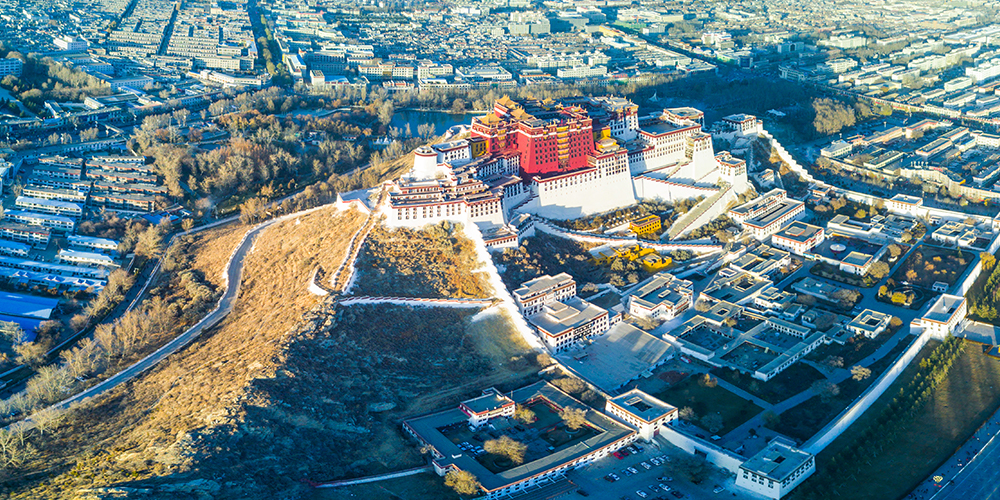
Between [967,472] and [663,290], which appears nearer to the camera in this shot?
[967,472]

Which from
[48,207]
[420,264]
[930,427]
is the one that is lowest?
[930,427]

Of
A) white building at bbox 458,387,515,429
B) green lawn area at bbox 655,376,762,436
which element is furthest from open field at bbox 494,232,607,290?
green lawn area at bbox 655,376,762,436

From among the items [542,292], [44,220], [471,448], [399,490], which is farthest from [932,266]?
[44,220]

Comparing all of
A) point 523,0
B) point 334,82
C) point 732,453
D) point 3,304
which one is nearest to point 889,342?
point 732,453

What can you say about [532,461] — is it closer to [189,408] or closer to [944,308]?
[189,408]

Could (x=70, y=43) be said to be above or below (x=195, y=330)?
above

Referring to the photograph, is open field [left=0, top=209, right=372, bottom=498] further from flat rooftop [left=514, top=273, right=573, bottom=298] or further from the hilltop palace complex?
flat rooftop [left=514, top=273, right=573, bottom=298]

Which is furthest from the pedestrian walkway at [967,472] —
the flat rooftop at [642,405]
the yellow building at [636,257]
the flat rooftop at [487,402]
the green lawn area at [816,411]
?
the yellow building at [636,257]

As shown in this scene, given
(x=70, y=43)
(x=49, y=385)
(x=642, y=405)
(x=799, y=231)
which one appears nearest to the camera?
(x=642, y=405)
